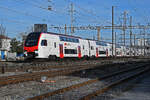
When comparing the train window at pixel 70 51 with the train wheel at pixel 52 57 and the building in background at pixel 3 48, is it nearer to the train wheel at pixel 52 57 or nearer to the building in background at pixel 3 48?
the train wheel at pixel 52 57

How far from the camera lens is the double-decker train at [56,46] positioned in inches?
1046

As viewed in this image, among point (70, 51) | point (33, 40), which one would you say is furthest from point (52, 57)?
point (70, 51)

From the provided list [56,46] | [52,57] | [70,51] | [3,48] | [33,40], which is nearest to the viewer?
[33,40]

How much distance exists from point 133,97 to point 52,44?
2010cm

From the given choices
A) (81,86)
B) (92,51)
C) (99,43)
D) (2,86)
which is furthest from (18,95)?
(99,43)

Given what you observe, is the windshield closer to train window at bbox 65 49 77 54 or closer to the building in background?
train window at bbox 65 49 77 54

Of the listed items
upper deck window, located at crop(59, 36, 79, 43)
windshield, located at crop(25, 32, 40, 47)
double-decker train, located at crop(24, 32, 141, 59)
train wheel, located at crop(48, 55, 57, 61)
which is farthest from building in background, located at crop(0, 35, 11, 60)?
windshield, located at crop(25, 32, 40, 47)

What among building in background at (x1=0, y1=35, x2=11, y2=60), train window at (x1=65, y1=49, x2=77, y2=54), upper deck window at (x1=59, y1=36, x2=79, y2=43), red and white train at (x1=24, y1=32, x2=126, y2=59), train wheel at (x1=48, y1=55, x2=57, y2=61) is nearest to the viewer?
red and white train at (x1=24, y1=32, x2=126, y2=59)

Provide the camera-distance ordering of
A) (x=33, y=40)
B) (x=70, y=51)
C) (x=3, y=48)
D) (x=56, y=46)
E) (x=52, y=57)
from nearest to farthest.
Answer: (x=33, y=40), (x=52, y=57), (x=56, y=46), (x=70, y=51), (x=3, y=48)

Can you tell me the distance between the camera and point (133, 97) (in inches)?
364

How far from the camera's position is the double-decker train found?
26.6m

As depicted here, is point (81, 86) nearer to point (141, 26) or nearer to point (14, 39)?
point (141, 26)

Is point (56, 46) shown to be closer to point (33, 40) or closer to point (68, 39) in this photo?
point (33, 40)

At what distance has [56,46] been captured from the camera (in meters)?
29.4
